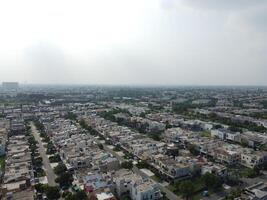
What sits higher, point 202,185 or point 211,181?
point 211,181

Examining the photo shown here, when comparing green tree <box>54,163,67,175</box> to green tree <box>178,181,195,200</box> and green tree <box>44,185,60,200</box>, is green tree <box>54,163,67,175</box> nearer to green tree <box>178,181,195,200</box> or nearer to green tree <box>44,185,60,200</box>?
green tree <box>44,185,60,200</box>

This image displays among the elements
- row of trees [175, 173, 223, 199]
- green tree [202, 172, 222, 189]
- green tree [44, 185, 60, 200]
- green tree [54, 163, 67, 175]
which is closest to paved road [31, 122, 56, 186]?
green tree [54, 163, 67, 175]

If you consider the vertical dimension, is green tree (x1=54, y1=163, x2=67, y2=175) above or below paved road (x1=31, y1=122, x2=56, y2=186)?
above

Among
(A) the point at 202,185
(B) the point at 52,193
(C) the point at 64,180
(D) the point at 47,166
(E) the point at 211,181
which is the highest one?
(E) the point at 211,181

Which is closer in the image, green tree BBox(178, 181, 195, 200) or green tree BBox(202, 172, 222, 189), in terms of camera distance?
green tree BBox(178, 181, 195, 200)

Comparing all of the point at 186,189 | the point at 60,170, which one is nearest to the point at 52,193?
the point at 60,170

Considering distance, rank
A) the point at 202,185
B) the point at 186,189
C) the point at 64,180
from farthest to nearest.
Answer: the point at 64,180
the point at 202,185
the point at 186,189

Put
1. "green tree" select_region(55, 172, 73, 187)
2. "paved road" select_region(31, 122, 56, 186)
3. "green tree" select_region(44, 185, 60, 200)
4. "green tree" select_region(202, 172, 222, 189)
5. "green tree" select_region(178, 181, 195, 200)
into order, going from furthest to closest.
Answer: "paved road" select_region(31, 122, 56, 186), "green tree" select_region(55, 172, 73, 187), "green tree" select_region(202, 172, 222, 189), "green tree" select_region(178, 181, 195, 200), "green tree" select_region(44, 185, 60, 200)

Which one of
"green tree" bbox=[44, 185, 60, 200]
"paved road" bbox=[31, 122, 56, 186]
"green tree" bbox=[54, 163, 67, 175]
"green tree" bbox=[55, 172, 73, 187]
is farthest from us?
"green tree" bbox=[54, 163, 67, 175]

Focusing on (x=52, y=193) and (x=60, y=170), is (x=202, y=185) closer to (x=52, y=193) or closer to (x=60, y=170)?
(x=52, y=193)

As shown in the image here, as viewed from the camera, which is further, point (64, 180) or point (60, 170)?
point (60, 170)

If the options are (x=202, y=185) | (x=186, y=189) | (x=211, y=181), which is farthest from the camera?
(x=202, y=185)
